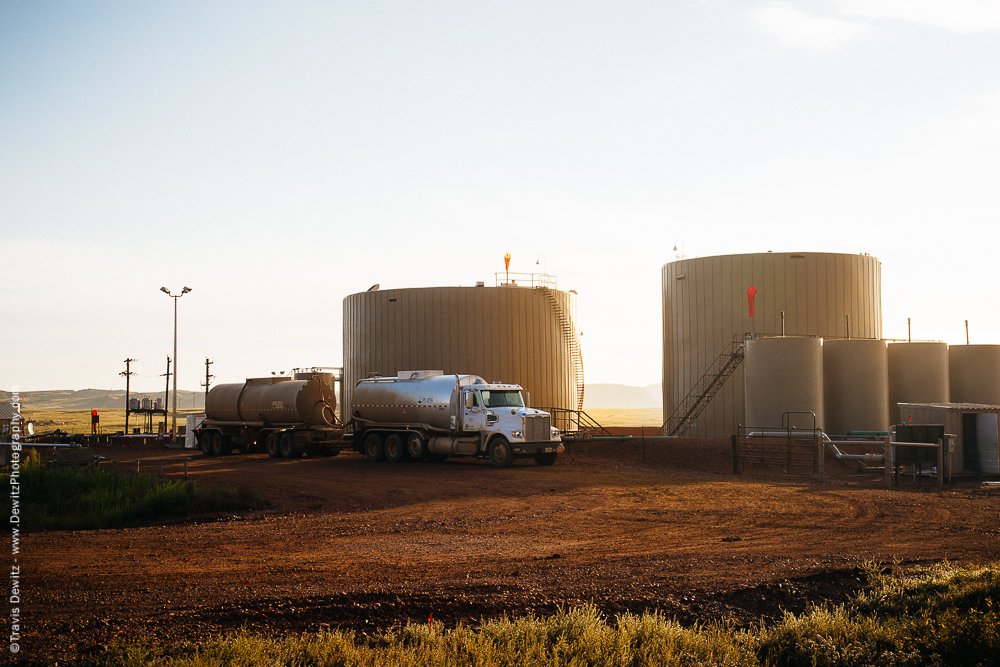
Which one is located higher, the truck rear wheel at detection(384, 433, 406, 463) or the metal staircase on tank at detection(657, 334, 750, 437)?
the metal staircase on tank at detection(657, 334, 750, 437)

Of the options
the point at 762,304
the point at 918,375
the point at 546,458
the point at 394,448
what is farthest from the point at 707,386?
the point at 394,448

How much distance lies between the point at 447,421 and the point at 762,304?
586 inches

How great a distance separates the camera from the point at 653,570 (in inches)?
412

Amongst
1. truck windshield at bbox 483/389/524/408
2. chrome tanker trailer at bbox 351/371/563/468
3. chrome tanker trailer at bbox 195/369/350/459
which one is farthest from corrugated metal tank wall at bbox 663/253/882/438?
chrome tanker trailer at bbox 195/369/350/459

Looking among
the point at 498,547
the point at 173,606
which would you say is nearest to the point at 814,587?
the point at 498,547

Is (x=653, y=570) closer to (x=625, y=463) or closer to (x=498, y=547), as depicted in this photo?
(x=498, y=547)

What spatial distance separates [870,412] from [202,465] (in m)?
24.1

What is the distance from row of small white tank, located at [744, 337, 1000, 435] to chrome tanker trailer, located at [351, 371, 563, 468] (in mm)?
7794

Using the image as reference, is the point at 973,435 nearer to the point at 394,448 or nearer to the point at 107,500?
the point at 394,448

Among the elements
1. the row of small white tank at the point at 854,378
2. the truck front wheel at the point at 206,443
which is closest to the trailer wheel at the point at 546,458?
the row of small white tank at the point at 854,378

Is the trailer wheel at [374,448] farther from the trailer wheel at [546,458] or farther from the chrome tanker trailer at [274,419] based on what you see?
the trailer wheel at [546,458]

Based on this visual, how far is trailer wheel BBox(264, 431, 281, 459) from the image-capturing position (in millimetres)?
34531

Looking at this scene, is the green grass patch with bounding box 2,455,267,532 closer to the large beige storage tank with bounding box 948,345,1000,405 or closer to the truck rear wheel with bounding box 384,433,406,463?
the truck rear wheel with bounding box 384,433,406,463

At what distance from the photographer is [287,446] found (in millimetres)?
33969
